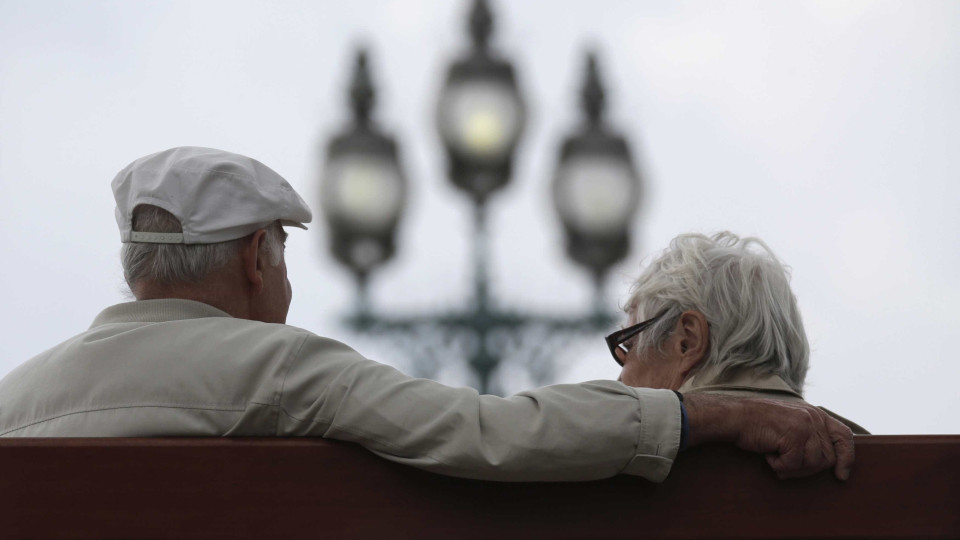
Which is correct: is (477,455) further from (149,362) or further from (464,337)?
(464,337)

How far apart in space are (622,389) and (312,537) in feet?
2.04

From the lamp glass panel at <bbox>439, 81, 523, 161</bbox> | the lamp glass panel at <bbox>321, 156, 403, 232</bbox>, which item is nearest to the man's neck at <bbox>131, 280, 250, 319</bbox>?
the lamp glass panel at <bbox>321, 156, 403, 232</bbox>

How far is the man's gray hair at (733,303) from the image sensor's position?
301 cm

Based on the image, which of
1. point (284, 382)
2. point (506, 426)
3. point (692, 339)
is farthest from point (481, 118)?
point (506, 426)

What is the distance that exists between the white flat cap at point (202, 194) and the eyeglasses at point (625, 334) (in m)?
0.96

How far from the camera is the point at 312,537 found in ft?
6.77

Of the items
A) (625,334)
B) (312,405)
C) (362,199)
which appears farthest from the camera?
(362,199)

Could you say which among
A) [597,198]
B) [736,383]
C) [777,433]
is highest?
[597,198]

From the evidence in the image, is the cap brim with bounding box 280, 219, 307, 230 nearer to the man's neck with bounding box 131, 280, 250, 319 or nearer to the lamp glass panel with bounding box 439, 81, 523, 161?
the man's neck with bounding box 131, 280, 250, 319

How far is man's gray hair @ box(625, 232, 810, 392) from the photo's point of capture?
3.01m

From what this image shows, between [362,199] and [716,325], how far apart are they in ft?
9.27

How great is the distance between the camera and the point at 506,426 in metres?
2.15

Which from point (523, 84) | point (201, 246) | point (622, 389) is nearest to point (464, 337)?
point (523, 84)

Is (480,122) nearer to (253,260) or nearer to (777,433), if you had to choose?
(253,260)
